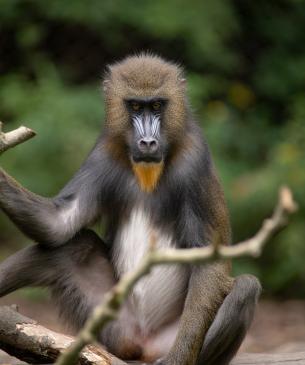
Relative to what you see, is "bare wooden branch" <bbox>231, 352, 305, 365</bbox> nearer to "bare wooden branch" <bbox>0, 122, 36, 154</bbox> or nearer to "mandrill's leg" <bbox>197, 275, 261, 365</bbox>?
"mandrill's leg" <bbox>197, 275, 261, 365</bbox>

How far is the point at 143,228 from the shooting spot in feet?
17.4

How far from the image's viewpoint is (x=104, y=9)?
10.4 meters

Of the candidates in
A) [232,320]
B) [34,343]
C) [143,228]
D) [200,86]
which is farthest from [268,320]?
[34,343]

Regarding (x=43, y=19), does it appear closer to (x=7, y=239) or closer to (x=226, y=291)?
(x=7, y=239)

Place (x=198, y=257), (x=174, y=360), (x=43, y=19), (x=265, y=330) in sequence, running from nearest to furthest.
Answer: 1. (x=198, y=257)
2. (x=174, y=360)
3. (x=265, y=330)
4. (x=43, y=19)

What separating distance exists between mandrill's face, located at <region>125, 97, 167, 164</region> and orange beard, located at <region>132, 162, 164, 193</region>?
1.2 inches

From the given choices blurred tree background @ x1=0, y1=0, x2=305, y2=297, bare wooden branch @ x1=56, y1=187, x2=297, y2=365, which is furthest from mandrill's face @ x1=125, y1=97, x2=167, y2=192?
blurred tree background @ x1=0, y1=0, x2=305, y2=297

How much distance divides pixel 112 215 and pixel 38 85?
16.8 feet

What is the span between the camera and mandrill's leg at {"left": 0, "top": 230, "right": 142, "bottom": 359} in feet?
17.1

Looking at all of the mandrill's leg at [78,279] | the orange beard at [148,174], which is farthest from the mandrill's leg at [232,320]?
the orange beard at [148,174]

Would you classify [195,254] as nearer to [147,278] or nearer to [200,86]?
[147,278]

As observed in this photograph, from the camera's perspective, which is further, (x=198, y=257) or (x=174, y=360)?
(x=174, y=360)

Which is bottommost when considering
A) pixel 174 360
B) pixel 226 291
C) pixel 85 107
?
pixel 174 360

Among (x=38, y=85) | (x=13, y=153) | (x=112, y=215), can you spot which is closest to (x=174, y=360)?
(x=112, y=215)
